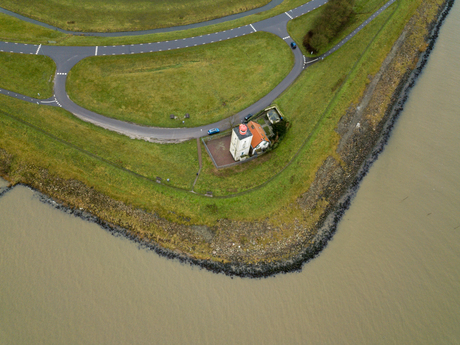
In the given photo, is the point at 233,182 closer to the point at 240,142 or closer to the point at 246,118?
the point at 240,142

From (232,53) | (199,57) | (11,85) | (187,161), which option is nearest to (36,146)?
(11,85)

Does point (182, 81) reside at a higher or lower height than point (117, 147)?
higher

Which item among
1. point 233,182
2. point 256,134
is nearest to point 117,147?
point 233,182

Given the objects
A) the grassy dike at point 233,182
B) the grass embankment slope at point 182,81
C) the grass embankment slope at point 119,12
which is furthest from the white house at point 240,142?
the grass embankment slope at point 119,12

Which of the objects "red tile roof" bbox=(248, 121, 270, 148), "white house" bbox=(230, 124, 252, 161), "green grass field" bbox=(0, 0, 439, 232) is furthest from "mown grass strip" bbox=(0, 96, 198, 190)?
"red tile roof" bbox=(248, 121, 270, 148)

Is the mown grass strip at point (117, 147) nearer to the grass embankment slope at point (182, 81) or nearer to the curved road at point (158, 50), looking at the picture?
the curved road at point (158, 50)

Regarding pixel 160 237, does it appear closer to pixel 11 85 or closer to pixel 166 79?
pixel 166 79
